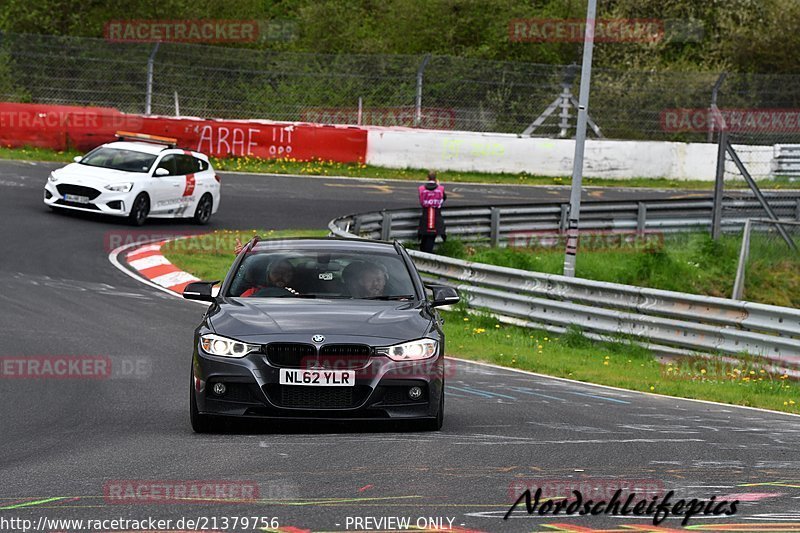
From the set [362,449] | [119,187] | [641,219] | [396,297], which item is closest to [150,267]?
[119,187]

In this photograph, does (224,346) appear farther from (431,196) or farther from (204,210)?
(204,210)

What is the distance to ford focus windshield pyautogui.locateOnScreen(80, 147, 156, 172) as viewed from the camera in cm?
2538

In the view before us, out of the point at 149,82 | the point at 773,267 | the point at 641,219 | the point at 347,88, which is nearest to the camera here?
the point at 773,267

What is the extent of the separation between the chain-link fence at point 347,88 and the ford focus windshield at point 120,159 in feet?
25.9

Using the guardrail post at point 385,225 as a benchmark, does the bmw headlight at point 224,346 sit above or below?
above

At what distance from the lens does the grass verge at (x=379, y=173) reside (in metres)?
32.2

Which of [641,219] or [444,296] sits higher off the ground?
[444,296]

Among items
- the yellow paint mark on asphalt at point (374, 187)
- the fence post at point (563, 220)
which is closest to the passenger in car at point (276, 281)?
the fence post at point (563, 220)

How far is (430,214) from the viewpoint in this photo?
2441 cm

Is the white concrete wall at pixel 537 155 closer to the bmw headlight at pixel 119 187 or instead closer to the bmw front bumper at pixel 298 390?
the bmw headlight at pixel 119 187

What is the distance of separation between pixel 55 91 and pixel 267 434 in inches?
1034

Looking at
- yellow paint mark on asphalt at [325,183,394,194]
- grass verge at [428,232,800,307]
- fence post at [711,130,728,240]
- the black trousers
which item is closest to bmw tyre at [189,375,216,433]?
grass verge at [428,232,800,307]

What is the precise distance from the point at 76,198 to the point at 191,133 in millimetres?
9143

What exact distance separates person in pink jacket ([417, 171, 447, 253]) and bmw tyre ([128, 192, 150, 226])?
5132 mm
